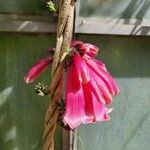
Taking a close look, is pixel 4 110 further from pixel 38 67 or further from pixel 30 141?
pixel 38 67

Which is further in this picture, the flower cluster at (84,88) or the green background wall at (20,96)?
the green background wall at (20,96)

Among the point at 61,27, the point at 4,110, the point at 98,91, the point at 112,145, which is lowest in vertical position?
the point at 112,145

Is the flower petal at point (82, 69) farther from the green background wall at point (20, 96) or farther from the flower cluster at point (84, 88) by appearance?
the green background wall at point (20, 96)

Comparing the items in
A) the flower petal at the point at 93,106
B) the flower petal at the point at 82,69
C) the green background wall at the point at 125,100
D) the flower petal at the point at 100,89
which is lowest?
the green background wall at the point at 125,100

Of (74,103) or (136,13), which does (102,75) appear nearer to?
(74,103)

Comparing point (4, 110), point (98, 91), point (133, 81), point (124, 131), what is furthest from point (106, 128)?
point (98, 91)

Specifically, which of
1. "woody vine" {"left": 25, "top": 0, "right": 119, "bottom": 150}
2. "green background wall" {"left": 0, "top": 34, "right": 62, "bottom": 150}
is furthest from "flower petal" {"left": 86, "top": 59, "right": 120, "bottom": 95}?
"green background wall" {"left": 0, "top": 34, "right": 62, "bottom": 150}

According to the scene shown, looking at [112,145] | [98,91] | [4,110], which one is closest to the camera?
[98,91]

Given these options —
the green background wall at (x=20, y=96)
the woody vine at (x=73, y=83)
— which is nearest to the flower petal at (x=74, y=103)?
the woody vine at (x=73, y=83)

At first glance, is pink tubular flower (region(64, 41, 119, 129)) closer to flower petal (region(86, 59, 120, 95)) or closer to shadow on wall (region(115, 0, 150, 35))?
flower petal (region(86, 59, 120, 95))
